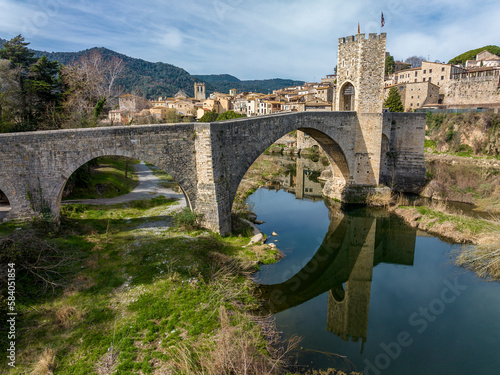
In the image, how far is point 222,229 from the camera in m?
12.8

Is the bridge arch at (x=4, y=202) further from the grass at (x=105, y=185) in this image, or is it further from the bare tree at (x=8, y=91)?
the bare tree at (x=8, y=91)

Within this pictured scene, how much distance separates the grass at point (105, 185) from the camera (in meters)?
16.1

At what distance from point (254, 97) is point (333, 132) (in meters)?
47.1

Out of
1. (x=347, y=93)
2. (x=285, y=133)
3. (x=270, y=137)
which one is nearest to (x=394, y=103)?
(x=347, y=93)

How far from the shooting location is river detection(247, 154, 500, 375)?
8133mm

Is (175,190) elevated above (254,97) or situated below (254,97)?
below

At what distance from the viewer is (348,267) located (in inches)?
520

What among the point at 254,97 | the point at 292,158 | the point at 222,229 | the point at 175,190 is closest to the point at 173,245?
the point at 222,229

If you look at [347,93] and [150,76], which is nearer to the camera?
[347,93]

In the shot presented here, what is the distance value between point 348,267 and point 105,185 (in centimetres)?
1333

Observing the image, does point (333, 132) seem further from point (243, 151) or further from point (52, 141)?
point (52, 141)

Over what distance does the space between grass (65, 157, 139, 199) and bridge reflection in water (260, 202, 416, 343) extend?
10669 mm

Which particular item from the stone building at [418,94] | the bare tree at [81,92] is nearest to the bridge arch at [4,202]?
the bare tree at [81,92]

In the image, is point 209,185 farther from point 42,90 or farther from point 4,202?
point 42,90
